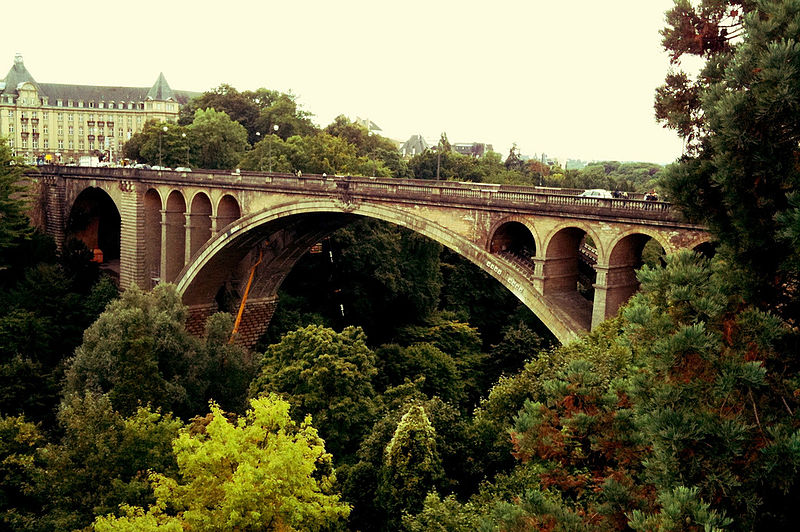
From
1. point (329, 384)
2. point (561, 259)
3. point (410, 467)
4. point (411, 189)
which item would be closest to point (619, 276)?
point (561, 259)

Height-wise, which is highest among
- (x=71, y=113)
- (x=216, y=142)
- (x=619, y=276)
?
(x=71, y=113)

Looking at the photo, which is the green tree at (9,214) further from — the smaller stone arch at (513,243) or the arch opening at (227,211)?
the smaller stone arch at (513,243)

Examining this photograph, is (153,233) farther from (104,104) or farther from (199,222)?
(104,104)

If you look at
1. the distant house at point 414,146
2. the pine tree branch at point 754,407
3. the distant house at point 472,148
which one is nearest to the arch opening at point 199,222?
the pine tree branch at point 754,407

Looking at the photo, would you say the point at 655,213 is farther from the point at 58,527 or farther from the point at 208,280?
the point at 208,280

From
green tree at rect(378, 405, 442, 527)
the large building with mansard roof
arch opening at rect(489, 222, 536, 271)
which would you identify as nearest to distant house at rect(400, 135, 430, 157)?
the large building with mansard roof

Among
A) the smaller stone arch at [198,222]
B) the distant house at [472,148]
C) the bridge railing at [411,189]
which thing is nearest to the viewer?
the bridge railing at [411,189]

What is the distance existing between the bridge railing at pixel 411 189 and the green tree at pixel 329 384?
608 cm

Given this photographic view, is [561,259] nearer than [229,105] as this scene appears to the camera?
Yes

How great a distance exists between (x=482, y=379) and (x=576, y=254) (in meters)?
18.8

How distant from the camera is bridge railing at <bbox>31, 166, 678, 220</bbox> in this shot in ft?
63.6

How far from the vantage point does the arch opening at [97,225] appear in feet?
152

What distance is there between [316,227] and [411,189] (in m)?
13.4

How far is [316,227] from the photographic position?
39.2m
